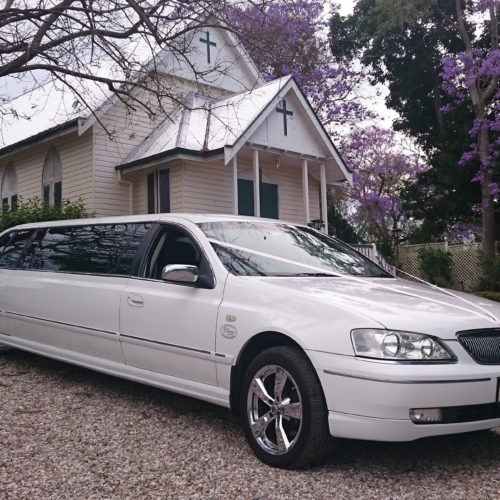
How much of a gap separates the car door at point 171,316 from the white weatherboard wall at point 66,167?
430 inches

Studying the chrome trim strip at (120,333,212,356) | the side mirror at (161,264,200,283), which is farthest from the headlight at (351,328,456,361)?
the side mirror at (161,264,200,283)

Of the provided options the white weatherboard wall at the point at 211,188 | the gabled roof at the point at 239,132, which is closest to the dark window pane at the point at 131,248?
the gabled roof at the point at 239,132

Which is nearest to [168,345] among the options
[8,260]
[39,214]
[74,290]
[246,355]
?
[246,355]

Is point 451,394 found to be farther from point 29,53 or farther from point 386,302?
point 29,53

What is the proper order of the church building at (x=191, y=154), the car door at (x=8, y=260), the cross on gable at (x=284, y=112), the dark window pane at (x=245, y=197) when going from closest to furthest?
the car door at (x=8, y=260) < the church building at (x=191, y=154) < the cross on gable at (x=284, y=112) < the dark window pane at (x=245, y=197)

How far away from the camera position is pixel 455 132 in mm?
22875

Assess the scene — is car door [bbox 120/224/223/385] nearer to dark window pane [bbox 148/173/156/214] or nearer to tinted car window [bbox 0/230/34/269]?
tinted car window [bbox 0/230/34/269]

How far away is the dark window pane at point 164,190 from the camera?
595 inches

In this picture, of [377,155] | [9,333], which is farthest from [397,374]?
[377,155]

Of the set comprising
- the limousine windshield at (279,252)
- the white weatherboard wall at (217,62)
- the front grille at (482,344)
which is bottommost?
the front grille at (482,344)

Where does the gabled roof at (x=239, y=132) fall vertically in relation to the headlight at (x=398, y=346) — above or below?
above

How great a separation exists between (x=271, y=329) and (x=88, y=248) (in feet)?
8.64

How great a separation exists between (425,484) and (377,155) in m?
29.7

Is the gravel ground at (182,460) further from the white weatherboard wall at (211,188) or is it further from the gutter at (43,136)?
the gutter at (43,136)
